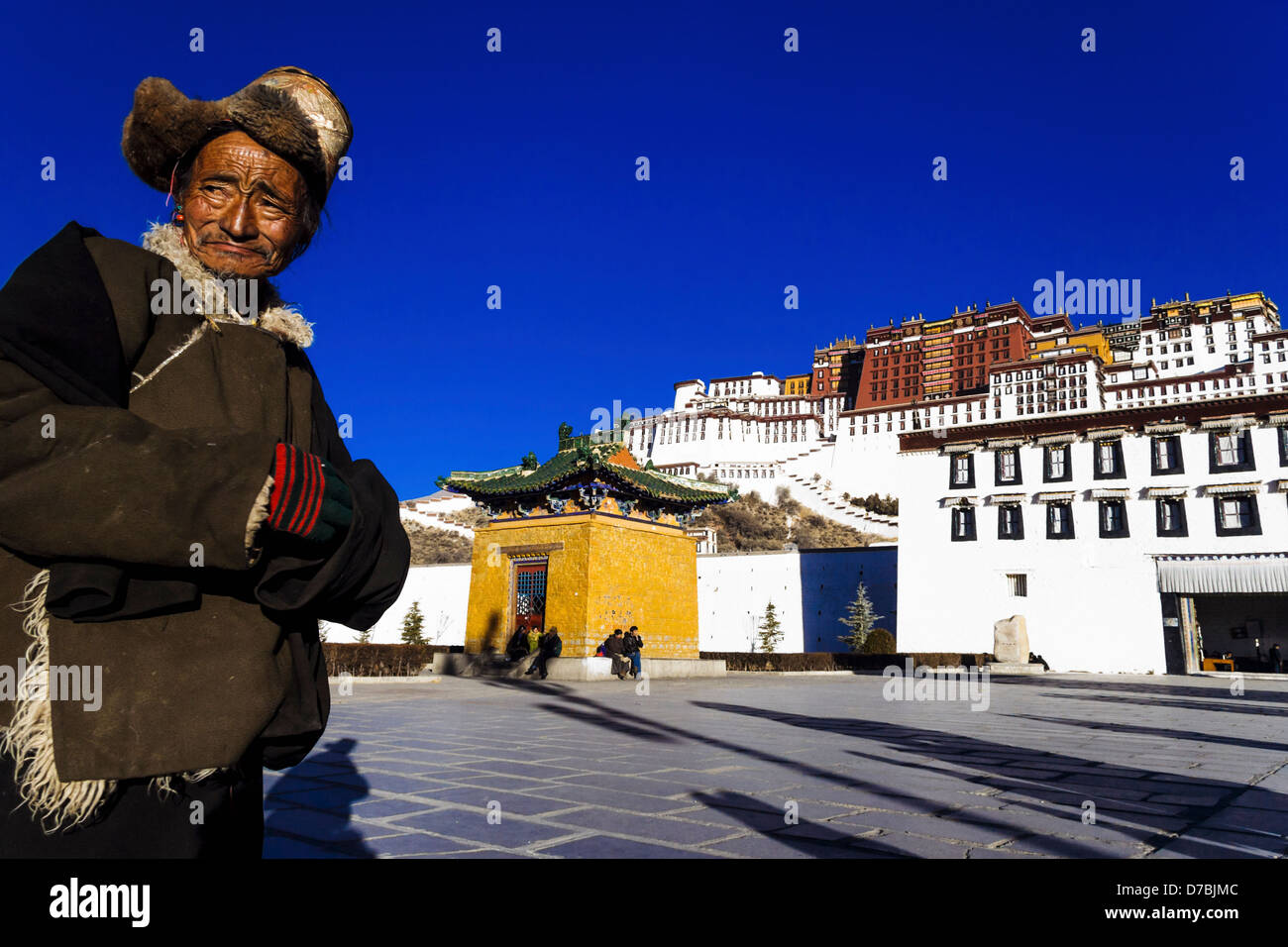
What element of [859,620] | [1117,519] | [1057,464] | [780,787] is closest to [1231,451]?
[1117,519]

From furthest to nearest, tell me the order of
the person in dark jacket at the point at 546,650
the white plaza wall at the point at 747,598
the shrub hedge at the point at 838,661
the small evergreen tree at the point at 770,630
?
the white plaza wall at the point at 747,598
the small evergreen tree at the point at 770,630
the shrub hedge at the point at 838,661
the person in dark jacket at the point at 546,650

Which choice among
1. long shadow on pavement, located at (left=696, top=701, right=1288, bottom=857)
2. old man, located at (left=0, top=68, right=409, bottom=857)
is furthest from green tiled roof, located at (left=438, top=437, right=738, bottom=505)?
old man, located at (left=0, top=68, right=409, bottom=857)

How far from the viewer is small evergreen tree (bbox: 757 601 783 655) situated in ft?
103

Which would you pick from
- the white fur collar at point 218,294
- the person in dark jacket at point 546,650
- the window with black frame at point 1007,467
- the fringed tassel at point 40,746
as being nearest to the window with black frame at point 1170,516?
the window with black frame at point 1007,467

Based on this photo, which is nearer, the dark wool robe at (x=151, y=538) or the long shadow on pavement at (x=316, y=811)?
the dark wool robe at (x=151, y=538)

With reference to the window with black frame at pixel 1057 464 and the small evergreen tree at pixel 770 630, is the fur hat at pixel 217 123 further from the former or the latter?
the small evergreen tree at pixel 770 630

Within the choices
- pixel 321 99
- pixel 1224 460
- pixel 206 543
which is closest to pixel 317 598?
pixel 206 543

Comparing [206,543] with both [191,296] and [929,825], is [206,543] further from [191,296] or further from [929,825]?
[929,825]

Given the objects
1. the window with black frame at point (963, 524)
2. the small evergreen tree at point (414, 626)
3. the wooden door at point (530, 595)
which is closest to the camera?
the wooden door at point (530, 595)

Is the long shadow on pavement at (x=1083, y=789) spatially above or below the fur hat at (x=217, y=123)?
below

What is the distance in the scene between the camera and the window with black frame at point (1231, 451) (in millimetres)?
25203

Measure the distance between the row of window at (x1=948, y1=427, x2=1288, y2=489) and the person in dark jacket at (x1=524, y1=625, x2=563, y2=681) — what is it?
18.3 meters

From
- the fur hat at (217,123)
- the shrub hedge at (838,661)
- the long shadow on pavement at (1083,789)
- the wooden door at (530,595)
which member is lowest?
the shrub hedge at (838,661)

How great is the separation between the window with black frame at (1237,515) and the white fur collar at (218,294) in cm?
3077
